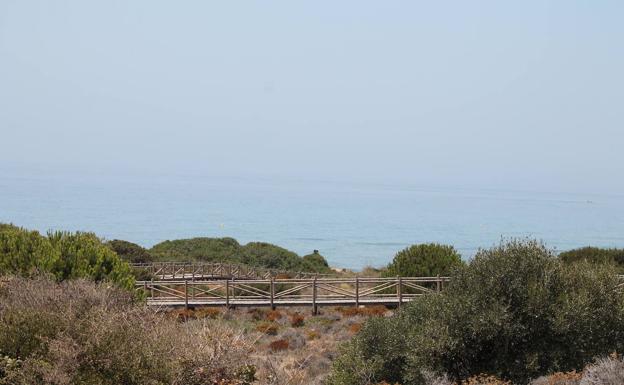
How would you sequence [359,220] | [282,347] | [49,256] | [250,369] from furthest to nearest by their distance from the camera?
[359,220] → [282,347] → [49,256] → [250,369]

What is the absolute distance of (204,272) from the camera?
42125 millimetres

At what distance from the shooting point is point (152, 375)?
32.3ft

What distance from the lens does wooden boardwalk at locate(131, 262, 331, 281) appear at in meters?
39.7

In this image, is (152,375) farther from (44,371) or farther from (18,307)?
(18,307)

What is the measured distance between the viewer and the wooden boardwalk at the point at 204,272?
3966cm

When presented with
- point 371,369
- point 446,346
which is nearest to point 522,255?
point 446,346

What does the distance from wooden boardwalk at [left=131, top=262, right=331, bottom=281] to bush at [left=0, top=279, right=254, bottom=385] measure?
27.5 m

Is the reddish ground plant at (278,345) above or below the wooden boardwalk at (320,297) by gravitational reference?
below

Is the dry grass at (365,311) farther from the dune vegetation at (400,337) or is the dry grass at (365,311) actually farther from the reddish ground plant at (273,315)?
the dune vegetation at (400,337)

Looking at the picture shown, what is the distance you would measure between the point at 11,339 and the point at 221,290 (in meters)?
23.5

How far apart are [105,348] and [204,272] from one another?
32519 mm

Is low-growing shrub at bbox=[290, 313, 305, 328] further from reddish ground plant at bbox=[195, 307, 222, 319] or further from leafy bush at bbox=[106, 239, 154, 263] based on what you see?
leafy bush at bbox=[106, 239, 154, 263]

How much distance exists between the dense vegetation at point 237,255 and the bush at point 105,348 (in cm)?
3746

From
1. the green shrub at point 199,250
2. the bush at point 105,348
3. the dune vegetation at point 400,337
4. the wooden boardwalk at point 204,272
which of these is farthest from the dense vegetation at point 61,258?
the green shrub at point 199,250
